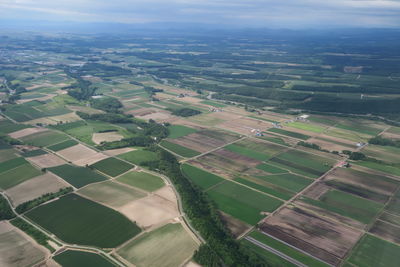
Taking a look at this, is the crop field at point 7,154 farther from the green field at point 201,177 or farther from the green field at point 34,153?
the green field at point 201,177

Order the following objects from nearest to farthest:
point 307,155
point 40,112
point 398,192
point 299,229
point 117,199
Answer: point 299,229 < point 117,199 < point 398,192 < point 307,155 < point 40,112

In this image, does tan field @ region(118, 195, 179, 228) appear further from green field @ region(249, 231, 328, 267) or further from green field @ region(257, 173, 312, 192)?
green field @ region(257, 173, 312, 192)

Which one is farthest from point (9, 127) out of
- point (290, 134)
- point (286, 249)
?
point (286, 249)

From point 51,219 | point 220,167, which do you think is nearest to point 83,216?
point 51,219

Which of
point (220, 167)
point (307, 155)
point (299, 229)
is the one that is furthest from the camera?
point (307, 155)

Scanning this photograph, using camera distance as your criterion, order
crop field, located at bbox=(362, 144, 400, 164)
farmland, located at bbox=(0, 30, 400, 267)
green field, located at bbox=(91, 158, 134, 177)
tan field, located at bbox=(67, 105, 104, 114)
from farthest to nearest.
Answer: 1. tan field, located at bbox=(67, 105, 104, 114)
2. crop field, located at bbox=(362, 144, 400, 164)
3. green field, located at bbox=(91, 158, 134, 177)
4. farmland, located at bbox=(0, 30, 400, 267)

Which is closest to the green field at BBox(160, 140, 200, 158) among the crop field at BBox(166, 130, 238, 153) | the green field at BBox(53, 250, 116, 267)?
the crop field at BBox(166, 130, 238, 153)

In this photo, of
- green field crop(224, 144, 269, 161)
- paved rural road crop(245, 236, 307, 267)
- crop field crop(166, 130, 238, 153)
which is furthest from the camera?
crop field crop(166, 130, 238, 153)

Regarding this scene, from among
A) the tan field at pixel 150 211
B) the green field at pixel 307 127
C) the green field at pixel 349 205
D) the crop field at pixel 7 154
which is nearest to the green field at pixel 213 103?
the green field at pixel 307 127

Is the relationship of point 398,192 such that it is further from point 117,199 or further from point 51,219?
point 51,219
